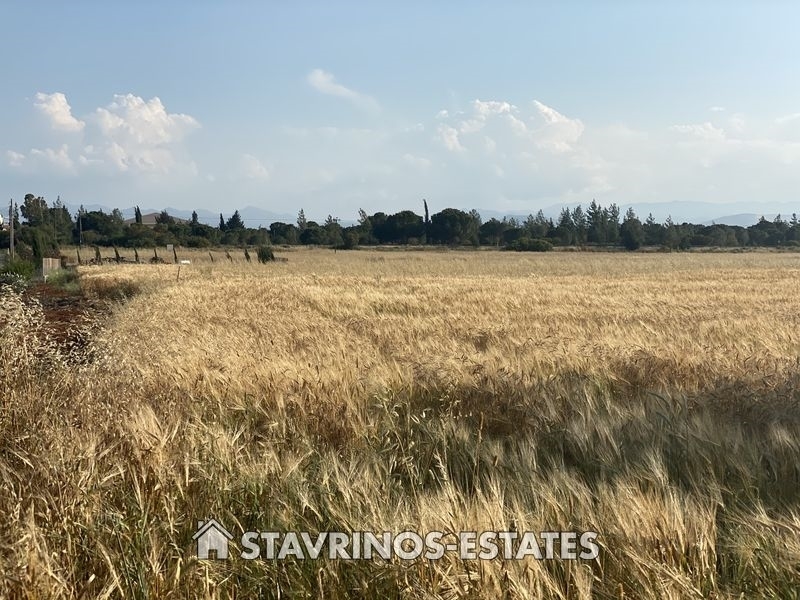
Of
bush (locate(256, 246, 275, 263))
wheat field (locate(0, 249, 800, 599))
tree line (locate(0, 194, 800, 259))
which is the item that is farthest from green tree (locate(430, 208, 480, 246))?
wheat field (locate(0, 249, 800, 599))

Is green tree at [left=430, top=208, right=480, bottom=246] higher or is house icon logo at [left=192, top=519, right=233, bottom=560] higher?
green tree at [left=430, top=208, right=480, bottom=246]

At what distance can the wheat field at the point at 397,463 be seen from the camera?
2.11 m

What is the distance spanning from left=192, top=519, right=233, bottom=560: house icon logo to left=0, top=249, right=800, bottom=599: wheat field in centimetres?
7

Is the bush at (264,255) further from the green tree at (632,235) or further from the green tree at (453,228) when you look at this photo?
the green tree at (632,235)

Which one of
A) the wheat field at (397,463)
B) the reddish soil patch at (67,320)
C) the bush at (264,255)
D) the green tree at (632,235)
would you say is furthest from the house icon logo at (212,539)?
the green tree at (632,235)

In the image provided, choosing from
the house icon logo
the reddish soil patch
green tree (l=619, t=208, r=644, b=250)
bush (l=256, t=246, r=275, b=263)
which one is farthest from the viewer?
green tree (l=619, t=208, r=644, b=250)

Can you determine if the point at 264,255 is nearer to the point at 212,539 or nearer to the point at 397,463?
A: the point at 397,463

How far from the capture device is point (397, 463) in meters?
3.31

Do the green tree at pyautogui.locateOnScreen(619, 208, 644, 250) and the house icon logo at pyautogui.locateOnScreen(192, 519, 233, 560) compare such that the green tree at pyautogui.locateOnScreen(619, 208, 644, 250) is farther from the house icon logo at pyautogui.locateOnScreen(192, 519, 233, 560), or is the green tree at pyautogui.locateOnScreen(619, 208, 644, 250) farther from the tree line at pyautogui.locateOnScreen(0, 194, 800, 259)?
the house icon logo at pyautogui.locateOnScreen(192, 519, 233, 560)

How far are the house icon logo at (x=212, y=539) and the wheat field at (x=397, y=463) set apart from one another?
7 centimetres

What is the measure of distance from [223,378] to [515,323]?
5.80m

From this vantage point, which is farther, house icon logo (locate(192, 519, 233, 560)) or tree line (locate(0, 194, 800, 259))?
tree line (locate(0, 194, 800, 259))

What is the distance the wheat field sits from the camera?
2113 millimetres

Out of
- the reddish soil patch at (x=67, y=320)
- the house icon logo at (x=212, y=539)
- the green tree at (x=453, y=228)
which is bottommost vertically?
the reddish soil patch at (x=67, y=320)
